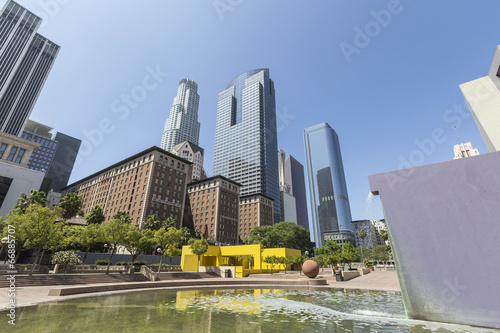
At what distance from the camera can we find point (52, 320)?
29.5ft

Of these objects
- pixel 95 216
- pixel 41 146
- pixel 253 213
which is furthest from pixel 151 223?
pixel 41 146

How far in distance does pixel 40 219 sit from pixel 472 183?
33.9 m

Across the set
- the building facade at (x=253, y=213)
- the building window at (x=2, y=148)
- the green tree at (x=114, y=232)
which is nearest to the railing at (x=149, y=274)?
the green tree at (x=114, y=232)

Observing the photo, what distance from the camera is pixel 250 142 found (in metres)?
164

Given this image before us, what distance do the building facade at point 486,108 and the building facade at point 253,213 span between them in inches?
3515

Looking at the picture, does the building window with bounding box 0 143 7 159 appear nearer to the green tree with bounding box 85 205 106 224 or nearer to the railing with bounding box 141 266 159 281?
the green tree with bounding box 85 205 106 224

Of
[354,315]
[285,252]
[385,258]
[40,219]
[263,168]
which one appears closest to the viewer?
[354,315]

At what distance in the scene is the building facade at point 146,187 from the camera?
7050cm

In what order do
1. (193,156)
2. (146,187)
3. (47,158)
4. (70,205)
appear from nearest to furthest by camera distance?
(70,205) → (146,187) → (193,156) → (47,158)

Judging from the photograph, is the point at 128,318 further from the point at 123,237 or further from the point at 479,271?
the point at 123,237

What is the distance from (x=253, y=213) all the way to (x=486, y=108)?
311 feet

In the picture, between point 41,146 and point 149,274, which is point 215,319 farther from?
point 41,146

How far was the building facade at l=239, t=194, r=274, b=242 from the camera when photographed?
116 m

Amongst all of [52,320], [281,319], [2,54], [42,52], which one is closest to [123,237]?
[52,320]
